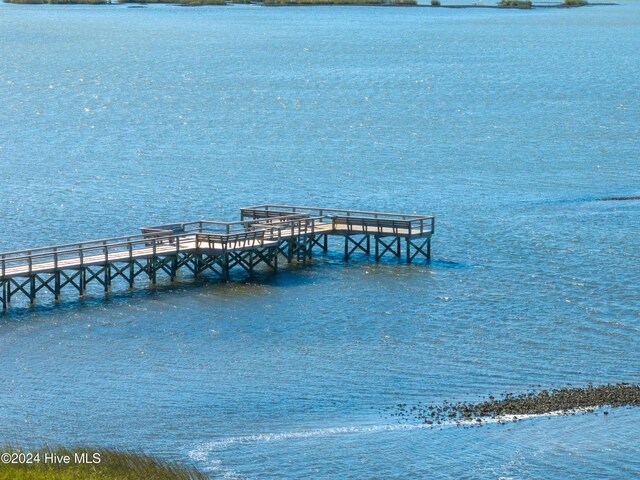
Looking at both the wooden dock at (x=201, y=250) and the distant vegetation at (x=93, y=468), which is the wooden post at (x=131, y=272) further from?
the distant vegetation at (x=93, y=468)

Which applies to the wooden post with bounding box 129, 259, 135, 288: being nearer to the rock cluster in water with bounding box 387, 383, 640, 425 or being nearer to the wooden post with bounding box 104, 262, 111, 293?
the wooden post with bounding box 104, 262, 111, 293

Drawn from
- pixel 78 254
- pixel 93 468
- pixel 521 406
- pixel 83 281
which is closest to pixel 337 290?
pixel 83 281

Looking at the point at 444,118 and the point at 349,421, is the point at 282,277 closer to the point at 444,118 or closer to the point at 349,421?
the point at 349,421

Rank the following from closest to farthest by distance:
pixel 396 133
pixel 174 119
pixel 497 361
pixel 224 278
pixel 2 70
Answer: pixel 497 361 → pixel 224 278 → pixel 396 133 → pixel 174 119 → pixel 2 70

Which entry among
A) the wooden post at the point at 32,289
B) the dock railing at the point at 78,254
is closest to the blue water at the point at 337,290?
the wooden post at the point at 32,289

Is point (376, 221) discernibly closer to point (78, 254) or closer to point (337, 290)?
point (337, 290)

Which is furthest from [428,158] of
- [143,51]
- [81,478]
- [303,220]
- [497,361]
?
[143,51]
